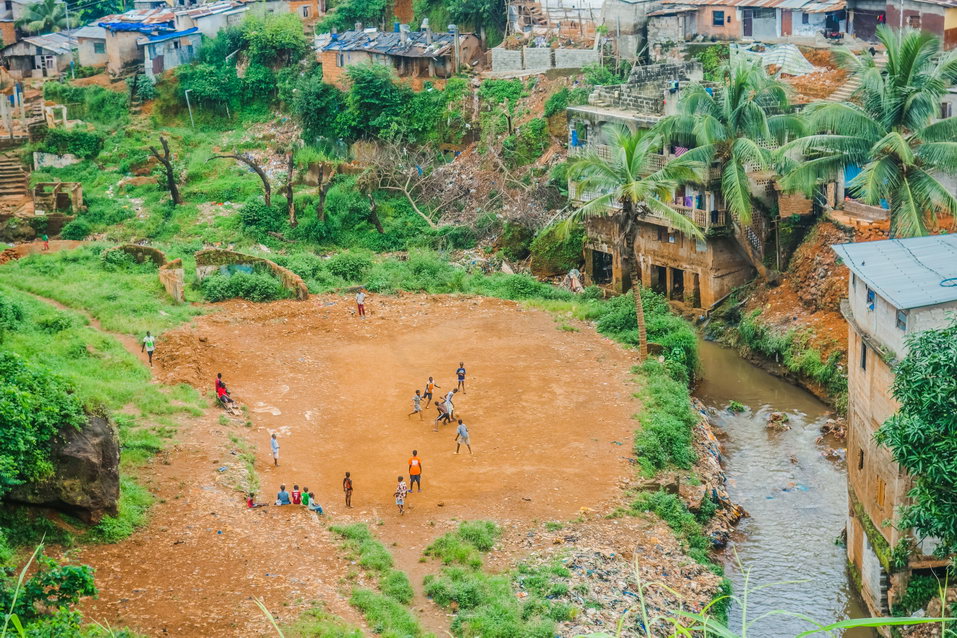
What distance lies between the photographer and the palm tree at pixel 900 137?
2792 centimetres

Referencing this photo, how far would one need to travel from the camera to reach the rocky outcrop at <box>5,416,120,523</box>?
20656 mm

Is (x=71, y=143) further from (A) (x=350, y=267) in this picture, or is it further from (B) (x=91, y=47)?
(A) (x=350, y=267)

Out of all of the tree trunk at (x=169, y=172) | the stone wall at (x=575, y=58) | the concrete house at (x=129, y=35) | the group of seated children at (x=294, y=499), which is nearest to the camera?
the group of seated children at (x=294, y=499)

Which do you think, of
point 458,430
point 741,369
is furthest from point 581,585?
point 741,369

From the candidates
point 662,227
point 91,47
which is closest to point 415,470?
point 662,227

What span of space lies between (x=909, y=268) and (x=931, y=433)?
5296 millimetres

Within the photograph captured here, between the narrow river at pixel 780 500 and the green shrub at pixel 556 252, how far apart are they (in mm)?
8398

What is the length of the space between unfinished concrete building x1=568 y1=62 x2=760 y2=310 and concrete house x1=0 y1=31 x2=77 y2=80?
107ft

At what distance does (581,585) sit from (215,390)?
1300 cm

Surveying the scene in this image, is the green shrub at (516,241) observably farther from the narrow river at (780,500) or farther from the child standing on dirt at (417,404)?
the child standing on dirt at (417,404)

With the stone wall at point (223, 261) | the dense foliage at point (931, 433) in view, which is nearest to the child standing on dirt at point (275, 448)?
the dense foliage at point (931, 433)

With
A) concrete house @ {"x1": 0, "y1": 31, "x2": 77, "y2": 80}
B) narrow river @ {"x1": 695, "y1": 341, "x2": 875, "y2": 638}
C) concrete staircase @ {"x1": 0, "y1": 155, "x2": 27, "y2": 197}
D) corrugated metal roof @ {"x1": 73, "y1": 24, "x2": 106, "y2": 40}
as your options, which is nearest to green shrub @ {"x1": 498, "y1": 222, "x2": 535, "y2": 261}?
narrow river @ {"x1": 695, "y1": 341, "x2": 875, "y2": 638}

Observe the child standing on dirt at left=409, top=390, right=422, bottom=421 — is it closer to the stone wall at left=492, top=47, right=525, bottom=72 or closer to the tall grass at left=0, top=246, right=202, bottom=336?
the tall grass at left=0, top=246, right=202, bottom=336

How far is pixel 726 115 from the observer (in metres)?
36.6
